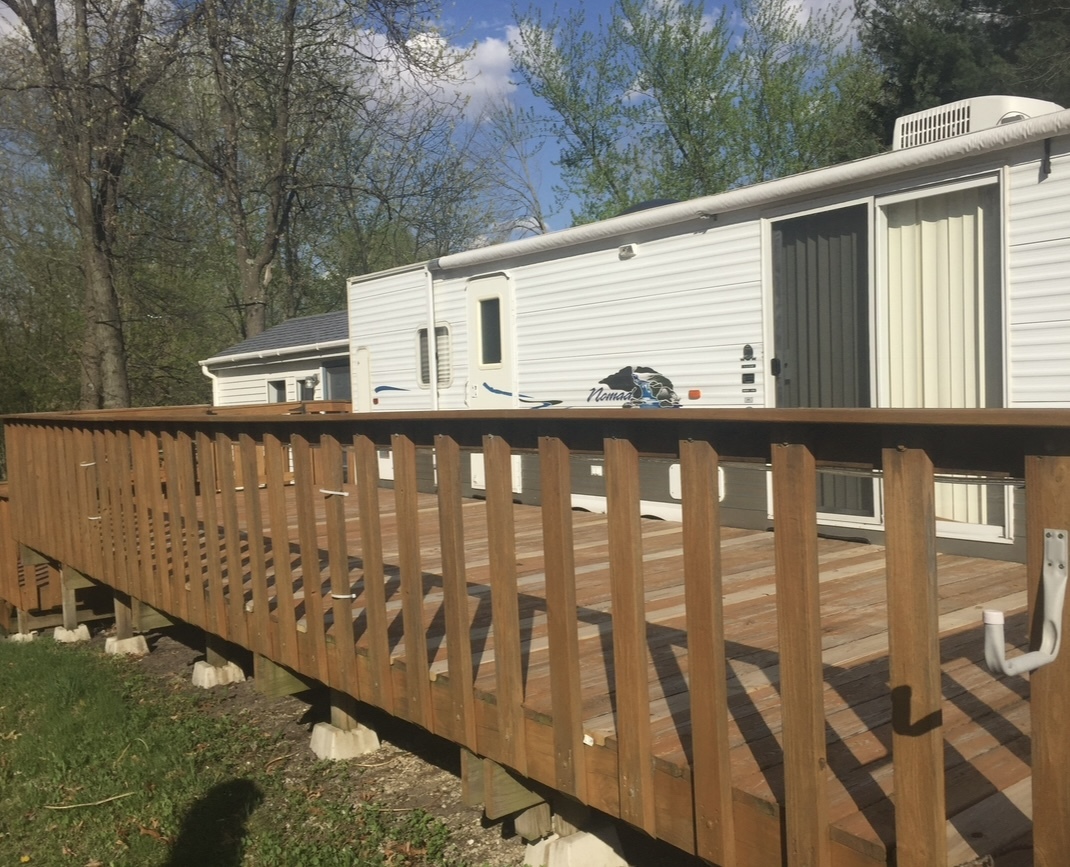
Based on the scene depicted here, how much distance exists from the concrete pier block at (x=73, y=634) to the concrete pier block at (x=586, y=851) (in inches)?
225

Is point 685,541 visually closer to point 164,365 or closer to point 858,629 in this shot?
point 858,629

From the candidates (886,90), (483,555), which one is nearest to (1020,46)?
(886,90)

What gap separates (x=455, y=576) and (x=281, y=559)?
4.25 ft

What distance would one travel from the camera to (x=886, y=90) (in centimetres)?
1953

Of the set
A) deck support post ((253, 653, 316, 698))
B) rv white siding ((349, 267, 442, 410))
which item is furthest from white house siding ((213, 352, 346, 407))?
deck support post ((253, 653, 316, 698))

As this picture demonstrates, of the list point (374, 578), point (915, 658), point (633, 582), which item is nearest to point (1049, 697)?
point (915, 658)

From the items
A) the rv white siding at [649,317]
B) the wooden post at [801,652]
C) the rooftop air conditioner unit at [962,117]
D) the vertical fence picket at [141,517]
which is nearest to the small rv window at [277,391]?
the rv white siding at [649,317]

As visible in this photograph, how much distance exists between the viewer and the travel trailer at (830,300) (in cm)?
466

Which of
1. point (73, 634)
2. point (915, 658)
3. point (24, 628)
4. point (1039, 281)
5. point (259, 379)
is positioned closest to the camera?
point (915, 658)

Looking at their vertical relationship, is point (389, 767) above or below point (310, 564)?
below

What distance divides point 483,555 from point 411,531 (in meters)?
1.94

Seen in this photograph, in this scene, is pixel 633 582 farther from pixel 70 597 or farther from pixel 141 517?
pixel 70 597

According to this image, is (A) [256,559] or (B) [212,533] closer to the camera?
(A) [256,559]

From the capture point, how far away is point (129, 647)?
21.7 feet
